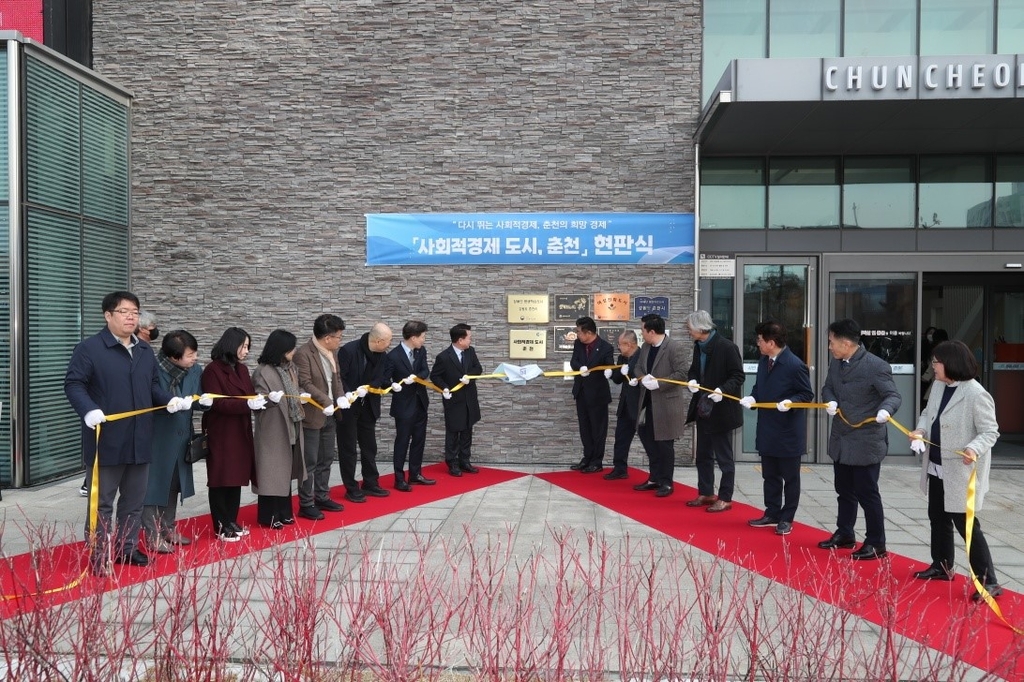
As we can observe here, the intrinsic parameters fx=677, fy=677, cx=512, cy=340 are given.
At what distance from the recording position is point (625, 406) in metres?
8.45

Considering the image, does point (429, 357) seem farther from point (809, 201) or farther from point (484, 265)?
point (809, 201)

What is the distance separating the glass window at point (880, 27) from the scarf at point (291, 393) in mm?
8141

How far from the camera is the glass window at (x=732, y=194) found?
9523 mm

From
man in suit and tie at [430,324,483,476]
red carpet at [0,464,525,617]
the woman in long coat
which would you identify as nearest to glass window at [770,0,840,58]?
man in suit and tie at [430,324,483,476]

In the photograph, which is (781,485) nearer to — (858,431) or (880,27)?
(858,431)

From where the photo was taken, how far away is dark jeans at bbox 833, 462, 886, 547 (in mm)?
5324

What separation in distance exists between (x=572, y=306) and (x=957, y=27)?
20.1ft

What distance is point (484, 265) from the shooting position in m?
9.33

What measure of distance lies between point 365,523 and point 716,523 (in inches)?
131

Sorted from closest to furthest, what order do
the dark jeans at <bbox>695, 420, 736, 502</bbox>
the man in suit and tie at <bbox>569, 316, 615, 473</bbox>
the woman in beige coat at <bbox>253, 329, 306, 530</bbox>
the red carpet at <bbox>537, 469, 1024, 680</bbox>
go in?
the red carpet at <bbox>537, 469, 1024, 680</bbox>
the woman in beige coat at <bbox>253, 329, 306, 530</bbox>
the dark jeans at <bbox>695, 420, 736, 502</bbox>
the man in suit and tie at <bbox>569, 316, 615, 473</bbox>

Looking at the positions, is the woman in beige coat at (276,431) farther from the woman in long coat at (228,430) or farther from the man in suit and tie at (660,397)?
the man in suit and tie at (660,397)

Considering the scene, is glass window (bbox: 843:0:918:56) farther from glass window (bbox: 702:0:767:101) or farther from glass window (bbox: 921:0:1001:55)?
glass window (bbox: 702:0:767:101)

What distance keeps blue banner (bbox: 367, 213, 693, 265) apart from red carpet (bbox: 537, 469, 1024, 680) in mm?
2955

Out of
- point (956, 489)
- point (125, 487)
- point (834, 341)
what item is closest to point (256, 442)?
point (125, 487)
